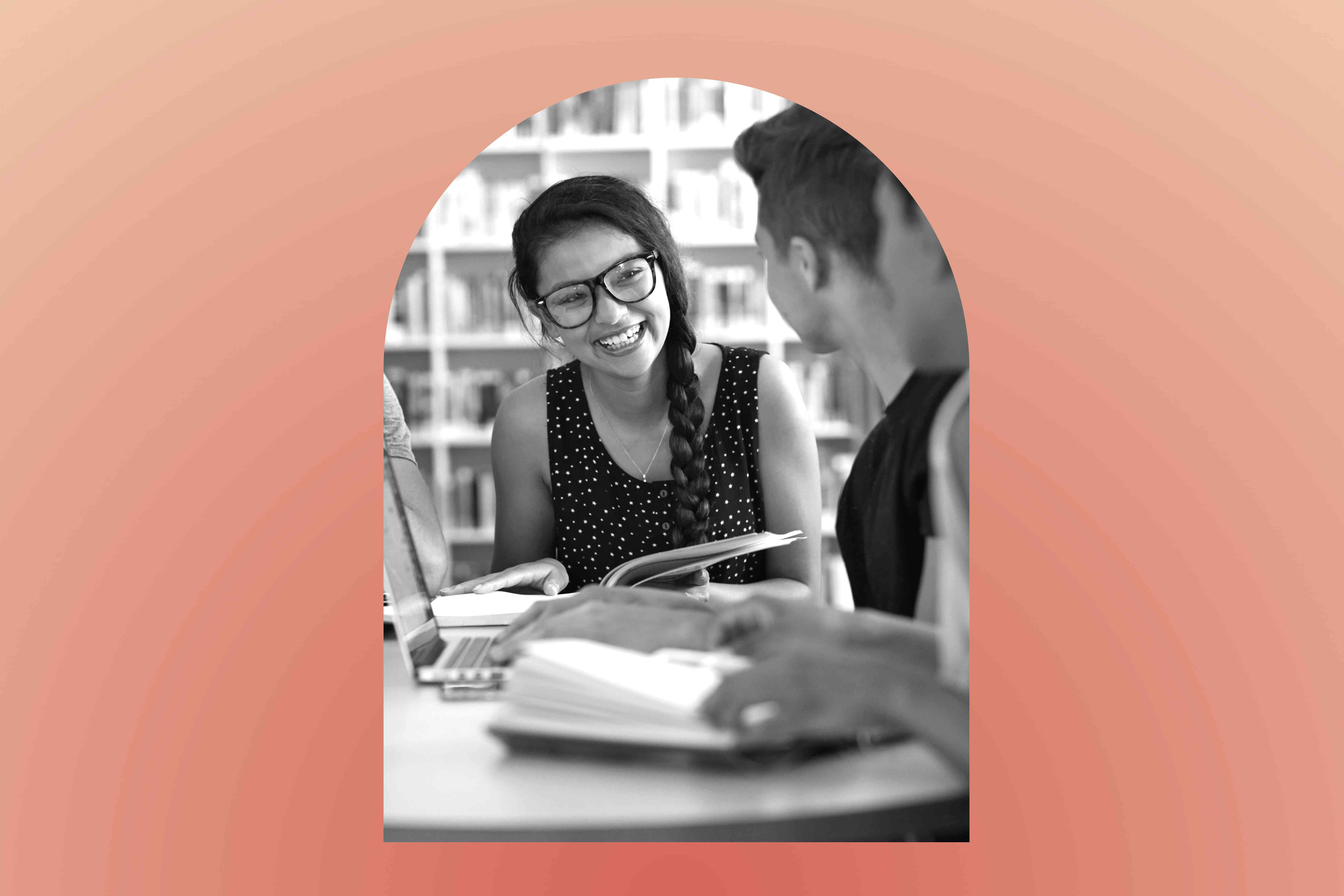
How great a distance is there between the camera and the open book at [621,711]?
1.56 meters

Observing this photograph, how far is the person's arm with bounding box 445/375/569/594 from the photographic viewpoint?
1.94 m

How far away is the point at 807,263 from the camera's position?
1813mm

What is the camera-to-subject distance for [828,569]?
6.01 feet

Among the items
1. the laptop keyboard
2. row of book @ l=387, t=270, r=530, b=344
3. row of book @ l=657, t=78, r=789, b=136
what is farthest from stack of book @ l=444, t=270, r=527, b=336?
the laptop keyboard

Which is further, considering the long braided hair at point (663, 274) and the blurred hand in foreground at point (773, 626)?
the long braided hair at point (663, 274)

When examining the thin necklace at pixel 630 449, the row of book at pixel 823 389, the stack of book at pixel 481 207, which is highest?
the stack of book at pixel 481 207

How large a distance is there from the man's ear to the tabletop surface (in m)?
0.73

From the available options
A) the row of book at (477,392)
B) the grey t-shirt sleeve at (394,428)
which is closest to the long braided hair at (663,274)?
the row of book at (477,392)

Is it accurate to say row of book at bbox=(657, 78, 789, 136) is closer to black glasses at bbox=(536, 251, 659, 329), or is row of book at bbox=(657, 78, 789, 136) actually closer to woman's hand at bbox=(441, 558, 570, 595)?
black glasses at bbox=(536, 251, 659, 329)

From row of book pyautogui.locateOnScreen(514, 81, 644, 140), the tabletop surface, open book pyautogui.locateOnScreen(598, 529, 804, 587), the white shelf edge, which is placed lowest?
the tabletop surface

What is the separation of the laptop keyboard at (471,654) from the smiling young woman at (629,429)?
0.11 meters

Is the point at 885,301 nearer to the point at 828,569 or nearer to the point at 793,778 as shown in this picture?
the point at 828,569

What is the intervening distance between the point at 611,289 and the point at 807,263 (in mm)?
323

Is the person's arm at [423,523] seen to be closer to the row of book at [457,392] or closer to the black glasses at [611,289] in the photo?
the row of book at [457,392]
